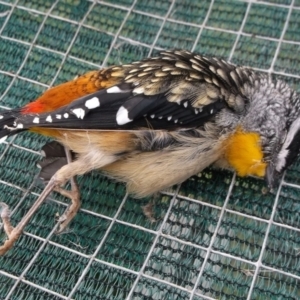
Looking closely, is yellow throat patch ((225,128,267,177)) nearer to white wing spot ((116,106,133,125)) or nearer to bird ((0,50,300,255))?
bird ((0,50,300,255))

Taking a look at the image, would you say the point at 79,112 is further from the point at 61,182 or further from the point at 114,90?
the point at 61,182

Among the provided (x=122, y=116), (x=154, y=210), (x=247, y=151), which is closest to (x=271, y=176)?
(x=247, y=151)

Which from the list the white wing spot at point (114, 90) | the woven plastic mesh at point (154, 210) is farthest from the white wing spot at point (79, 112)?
the woven plastic mesh at point (154, 210)

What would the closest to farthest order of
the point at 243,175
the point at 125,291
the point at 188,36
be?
the point at 125,291 → the point at 243,175 → the point at 188,36

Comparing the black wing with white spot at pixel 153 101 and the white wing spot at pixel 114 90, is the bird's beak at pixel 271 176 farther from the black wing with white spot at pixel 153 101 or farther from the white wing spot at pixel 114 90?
the white wing spot at pixel 114 90

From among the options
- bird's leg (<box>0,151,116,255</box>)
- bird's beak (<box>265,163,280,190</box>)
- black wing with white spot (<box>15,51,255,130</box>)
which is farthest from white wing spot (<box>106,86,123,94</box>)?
bird's beak (<box>265,163,280,190</box>)

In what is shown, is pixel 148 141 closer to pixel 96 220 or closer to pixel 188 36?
pixel 96 220

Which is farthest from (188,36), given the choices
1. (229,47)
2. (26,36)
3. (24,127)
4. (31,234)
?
(31,234)
